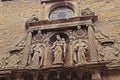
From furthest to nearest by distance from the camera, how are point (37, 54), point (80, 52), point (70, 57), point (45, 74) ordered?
1. point (37, 54)
2. point (70, 57)
3. point (80, 52)
4. point (45, 74)

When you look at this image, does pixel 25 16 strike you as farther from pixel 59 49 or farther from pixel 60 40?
pixel 59 49

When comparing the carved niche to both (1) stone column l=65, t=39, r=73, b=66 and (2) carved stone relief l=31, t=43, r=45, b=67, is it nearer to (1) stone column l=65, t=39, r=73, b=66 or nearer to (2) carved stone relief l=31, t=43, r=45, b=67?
(1) stone column l=65, t=39, r=73, b=66

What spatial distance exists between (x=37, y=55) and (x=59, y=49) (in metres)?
0.57

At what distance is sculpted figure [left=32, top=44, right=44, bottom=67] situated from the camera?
7.69m

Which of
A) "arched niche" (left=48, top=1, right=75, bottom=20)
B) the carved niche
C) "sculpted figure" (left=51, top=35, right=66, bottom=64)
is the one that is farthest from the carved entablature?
"arched niche" (left=48, top=1, right=75, bottom=20)

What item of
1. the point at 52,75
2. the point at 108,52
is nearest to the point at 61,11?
the point at 108,52

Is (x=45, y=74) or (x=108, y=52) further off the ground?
(x=108, y=52)

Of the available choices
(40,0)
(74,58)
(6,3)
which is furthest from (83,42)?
(6,3)

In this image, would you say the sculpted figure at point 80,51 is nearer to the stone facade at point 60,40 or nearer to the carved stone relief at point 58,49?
the stone facade at point 60,40

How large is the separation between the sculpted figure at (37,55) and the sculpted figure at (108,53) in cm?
147

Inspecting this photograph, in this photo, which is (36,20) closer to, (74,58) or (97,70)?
(74,58)

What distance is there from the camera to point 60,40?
8109 mm

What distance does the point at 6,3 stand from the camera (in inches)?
397

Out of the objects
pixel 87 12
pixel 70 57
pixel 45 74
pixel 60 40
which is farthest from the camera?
pixel 87 12
